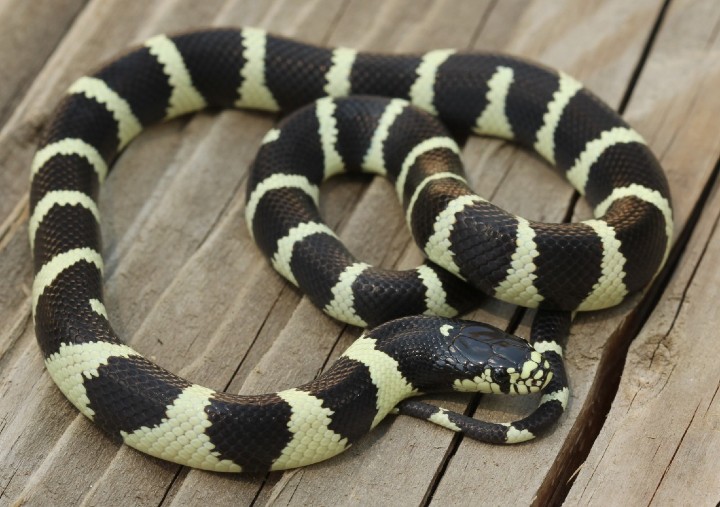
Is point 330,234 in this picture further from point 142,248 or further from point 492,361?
point 492,361

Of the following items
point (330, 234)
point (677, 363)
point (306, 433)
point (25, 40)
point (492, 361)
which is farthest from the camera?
point (25, 40)

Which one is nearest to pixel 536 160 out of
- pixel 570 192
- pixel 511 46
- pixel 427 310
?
pixel 570 192

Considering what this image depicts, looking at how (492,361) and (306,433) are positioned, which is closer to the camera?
(306,433)

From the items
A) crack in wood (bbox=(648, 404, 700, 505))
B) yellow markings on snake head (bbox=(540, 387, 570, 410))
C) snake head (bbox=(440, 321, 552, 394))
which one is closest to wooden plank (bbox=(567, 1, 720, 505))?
crack in wood (bbox=(648, 404, 700, 505))

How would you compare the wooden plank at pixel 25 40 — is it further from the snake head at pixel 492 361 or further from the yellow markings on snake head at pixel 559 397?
the yellow markings on snake head at pixel 559 397

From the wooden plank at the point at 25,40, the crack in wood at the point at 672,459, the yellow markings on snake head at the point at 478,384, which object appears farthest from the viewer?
the wooden plank at the point at 25,40

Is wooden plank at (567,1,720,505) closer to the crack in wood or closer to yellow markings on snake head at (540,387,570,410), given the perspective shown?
the crack in wood

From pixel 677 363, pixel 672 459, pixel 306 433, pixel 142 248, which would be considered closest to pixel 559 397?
pixel 672 459

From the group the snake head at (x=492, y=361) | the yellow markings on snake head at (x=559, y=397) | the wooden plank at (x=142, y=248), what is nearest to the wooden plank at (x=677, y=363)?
the yellow markings on snake head at (x=559, y=397)
